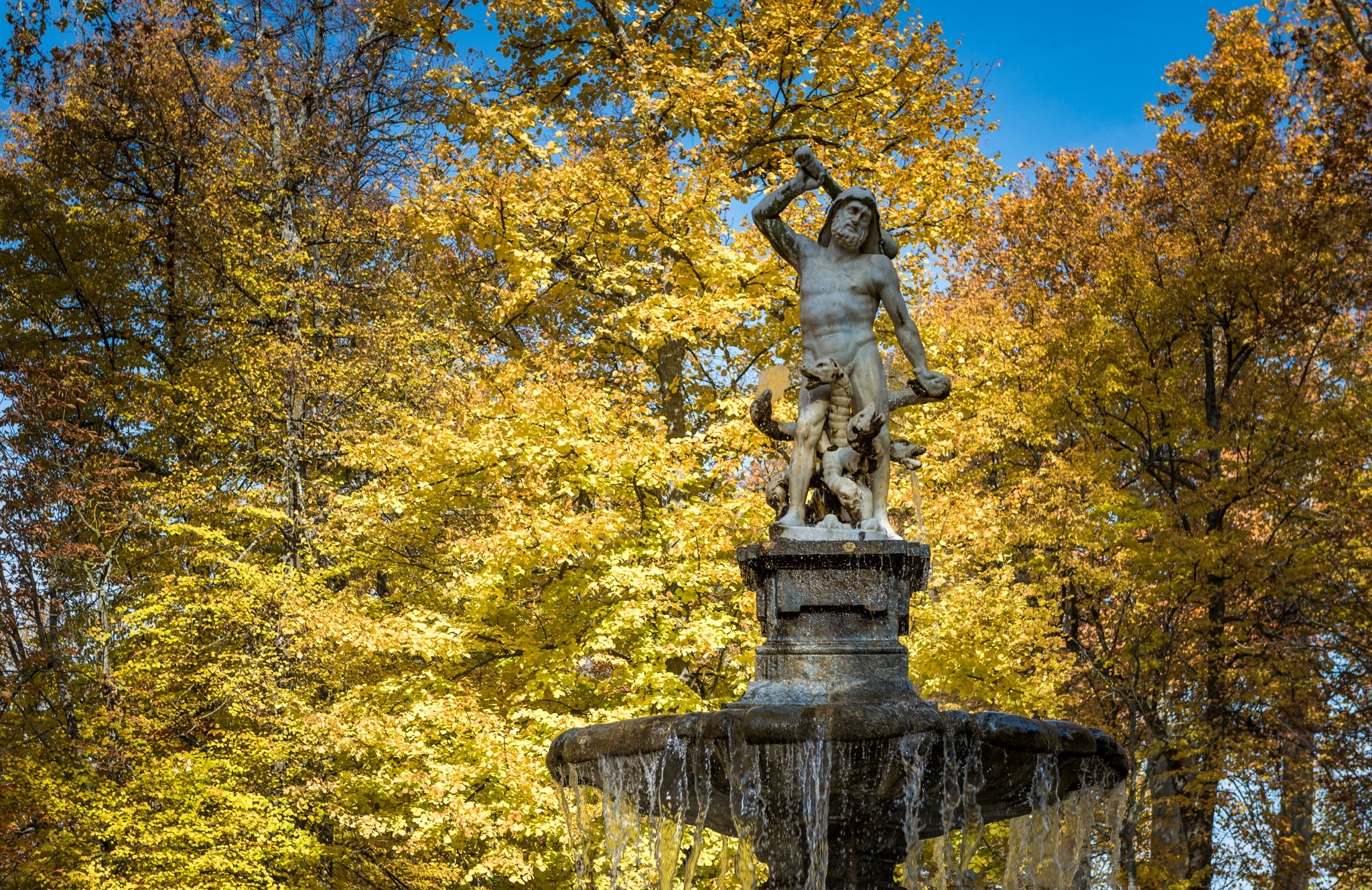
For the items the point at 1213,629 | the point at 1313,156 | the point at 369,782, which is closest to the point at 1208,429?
the point at 1213,629

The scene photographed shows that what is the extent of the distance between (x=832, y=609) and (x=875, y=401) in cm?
136

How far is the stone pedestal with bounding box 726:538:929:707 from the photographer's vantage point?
21.2 feet

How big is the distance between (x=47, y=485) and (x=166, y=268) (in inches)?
232

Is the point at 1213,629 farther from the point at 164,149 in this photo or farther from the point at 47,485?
the point at 164,149

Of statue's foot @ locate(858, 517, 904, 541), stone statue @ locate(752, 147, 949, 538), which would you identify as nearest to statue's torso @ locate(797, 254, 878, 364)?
stone statue @ locate(752, 147, 949, 538)

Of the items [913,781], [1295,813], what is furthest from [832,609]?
[1295,813]

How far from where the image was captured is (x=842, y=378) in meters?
6.97

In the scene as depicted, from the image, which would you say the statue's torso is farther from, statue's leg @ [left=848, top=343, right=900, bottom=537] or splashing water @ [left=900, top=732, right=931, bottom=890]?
splashing water @ [left=900, top=732, right=931, bottom=890]

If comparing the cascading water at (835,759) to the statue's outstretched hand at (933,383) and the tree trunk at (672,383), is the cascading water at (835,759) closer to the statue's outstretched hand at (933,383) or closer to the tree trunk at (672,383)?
the statue's outstretched hand at (933,383)

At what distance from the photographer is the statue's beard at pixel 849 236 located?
7152mm

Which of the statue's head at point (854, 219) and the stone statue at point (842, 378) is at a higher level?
the statue's head at point (854, 219)

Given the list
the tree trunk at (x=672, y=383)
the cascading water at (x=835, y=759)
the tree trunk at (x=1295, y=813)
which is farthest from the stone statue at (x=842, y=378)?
the tree trunk at (x=1295, y=813)

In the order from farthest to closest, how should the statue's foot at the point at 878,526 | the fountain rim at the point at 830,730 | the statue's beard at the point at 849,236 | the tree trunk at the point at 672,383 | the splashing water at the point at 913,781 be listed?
the tree trunk at the point at 672,383
the statue's beard at the point at 849,236
the statue's foot at the point at 878,526
the splashing water at the point at 913,781
the fountain rim at the point at 830,730

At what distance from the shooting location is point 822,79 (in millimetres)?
15023
